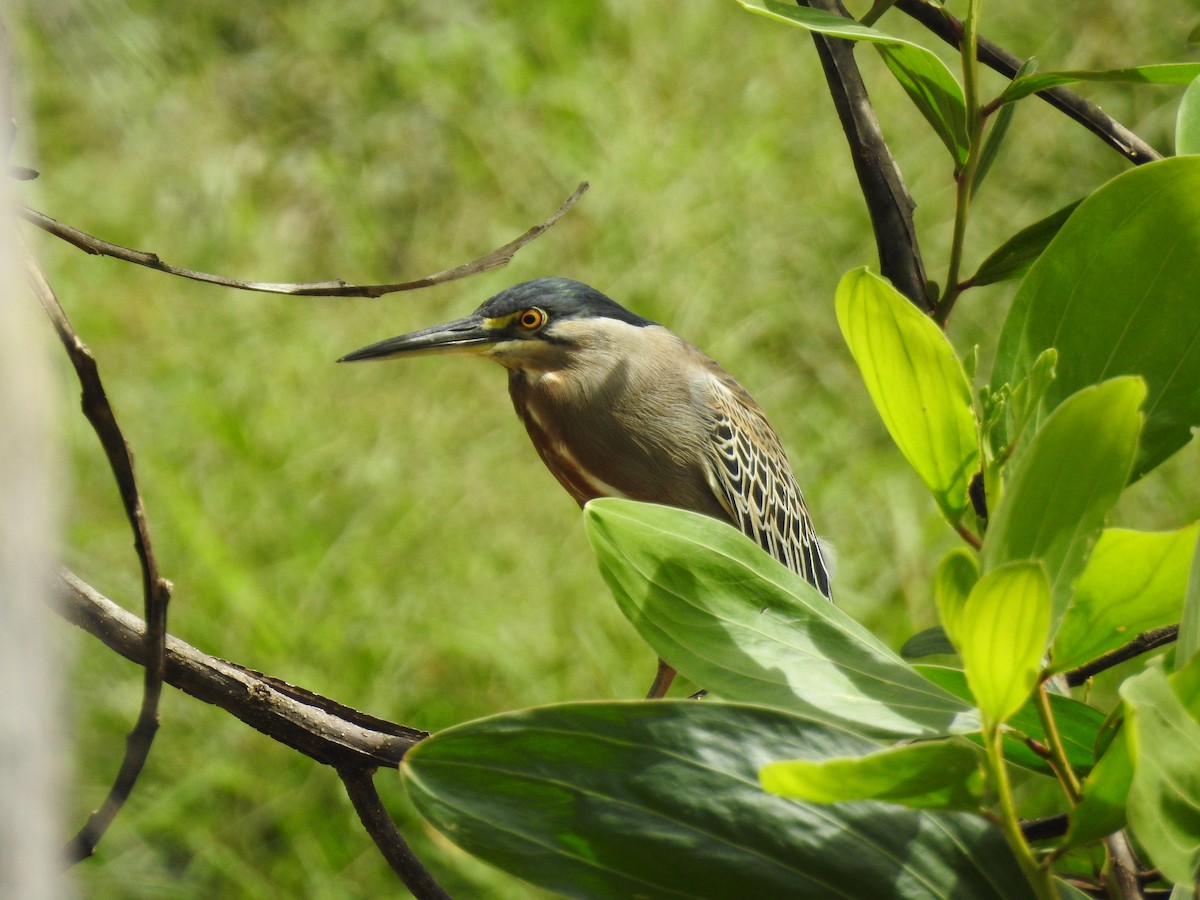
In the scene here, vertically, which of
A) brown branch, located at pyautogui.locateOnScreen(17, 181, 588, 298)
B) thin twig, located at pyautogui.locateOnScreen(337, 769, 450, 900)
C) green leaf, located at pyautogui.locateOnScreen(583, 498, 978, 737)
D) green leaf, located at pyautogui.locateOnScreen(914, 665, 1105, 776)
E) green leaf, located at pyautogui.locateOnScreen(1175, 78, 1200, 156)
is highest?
green leaf, located at pyautogui.locateOnScreen(1175, 78, 1200, 156)

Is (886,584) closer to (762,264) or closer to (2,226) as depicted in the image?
(762,264)

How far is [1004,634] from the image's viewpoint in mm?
467

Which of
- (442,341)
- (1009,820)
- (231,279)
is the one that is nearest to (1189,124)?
(1009,820)

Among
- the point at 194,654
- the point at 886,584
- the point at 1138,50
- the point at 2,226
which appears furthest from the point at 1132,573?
the point at 1138,50

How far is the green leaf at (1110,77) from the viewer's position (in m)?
0.70

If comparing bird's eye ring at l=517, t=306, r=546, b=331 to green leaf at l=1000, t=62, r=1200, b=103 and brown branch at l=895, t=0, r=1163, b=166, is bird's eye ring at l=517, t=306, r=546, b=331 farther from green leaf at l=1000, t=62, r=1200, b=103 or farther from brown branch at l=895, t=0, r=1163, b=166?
green leaf at l=1000, t=62, r=1200, b=103

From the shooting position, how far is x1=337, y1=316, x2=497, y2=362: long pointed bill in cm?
169

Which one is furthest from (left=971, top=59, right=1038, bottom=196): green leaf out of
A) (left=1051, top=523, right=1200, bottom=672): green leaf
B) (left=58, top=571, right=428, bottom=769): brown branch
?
(left=58, top=571, right=428, bottom=769): brown branch

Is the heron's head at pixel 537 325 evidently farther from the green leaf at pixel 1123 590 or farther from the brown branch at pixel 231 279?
the green leaf at pixel 1123 590

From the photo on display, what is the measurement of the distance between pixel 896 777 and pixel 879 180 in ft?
1.66

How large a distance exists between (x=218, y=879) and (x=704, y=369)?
69.5 inches

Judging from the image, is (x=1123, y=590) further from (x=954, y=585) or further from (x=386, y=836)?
(x=386, y=836)

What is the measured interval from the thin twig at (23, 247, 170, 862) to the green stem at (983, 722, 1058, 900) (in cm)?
37

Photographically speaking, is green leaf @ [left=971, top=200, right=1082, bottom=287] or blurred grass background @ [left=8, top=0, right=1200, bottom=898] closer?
green leaf @ [left=971, top=200, right=1082, bottom=287]
